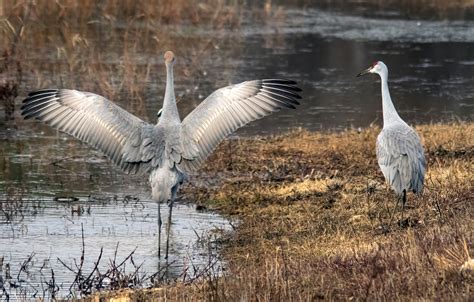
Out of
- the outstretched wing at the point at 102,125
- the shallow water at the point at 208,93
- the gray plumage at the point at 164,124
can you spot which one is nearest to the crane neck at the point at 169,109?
the gray plumage at the point at 164,124

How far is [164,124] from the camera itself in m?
8.50

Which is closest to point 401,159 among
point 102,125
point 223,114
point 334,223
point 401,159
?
point 401,159

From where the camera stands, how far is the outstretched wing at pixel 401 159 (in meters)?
8.51

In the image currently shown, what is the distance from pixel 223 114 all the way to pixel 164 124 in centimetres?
48

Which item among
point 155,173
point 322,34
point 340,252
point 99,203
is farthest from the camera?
point 322,34

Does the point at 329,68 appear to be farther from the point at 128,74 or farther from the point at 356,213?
the point at 356,213

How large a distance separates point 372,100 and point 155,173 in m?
8.22

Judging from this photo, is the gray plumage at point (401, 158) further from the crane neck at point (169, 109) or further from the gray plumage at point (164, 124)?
the crane neck at point (169, 109)

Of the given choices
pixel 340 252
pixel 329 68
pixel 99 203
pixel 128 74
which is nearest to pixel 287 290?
pixel 340 252

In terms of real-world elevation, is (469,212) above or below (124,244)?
above

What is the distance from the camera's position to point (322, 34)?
21516 millimetres

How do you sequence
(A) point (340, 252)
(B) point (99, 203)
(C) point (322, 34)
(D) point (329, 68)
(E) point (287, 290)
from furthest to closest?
1. (C) point (322, 34)
2. (D) point (329, 68)
3. (B) point (99, 203)
4. (A) point (340, 252)
5. (E) point (287, 290)

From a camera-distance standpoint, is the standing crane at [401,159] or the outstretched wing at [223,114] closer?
the outstretched wing at [223,114]

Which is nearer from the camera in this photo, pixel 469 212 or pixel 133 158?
pixel 469 212
